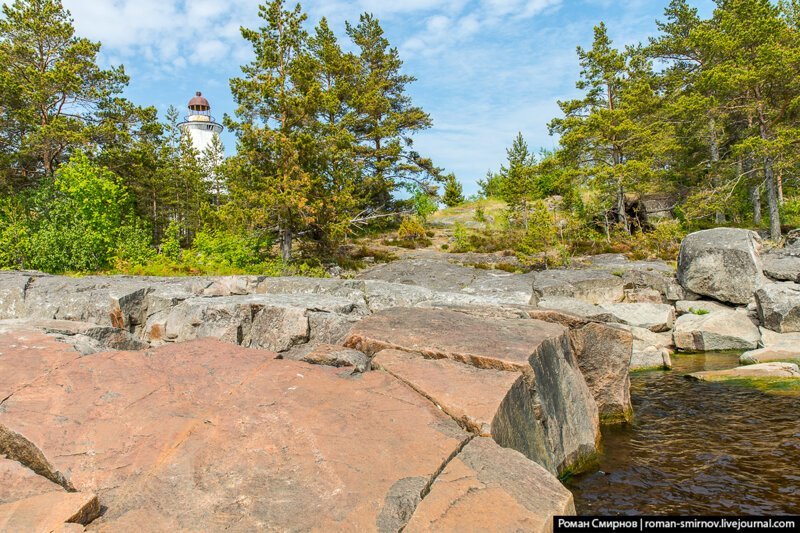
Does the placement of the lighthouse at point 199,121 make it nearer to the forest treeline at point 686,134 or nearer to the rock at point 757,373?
the forest treeline at point 686,134

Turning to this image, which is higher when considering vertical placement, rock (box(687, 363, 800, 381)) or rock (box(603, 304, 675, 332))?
rock (box(603, 304, 675, 332))

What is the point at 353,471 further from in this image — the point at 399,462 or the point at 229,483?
the point at 229,483

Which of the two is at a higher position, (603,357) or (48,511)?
(48,511)

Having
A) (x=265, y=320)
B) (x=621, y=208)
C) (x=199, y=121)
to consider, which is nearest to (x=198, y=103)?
(x=199, y=121)

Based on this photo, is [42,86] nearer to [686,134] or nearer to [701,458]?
[701,458]

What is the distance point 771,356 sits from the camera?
11273 mm

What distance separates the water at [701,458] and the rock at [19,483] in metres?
4.75

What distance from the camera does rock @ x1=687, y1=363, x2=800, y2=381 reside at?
9.38 m

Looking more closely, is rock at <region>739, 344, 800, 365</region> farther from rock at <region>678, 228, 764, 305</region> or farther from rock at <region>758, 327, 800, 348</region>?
rock at <region>678, 228, 764, 305</region>

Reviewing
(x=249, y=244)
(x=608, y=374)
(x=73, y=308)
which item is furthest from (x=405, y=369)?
(x=249, y=244)

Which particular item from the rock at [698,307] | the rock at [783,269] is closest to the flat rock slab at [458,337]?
the rock at [698,307]

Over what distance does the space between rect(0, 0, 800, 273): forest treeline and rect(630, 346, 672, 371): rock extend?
12.9 m

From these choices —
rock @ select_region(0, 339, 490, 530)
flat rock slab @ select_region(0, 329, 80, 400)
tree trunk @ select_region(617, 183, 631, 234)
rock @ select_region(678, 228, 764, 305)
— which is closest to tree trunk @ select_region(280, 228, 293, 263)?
flat rock slab @ select_region(0, 329, 80, 400)

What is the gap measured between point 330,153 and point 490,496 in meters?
22.0
